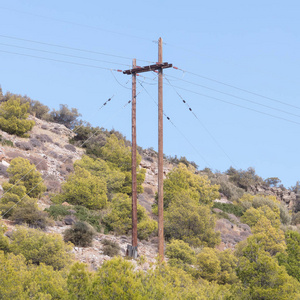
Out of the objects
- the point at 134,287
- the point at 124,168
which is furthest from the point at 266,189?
the point at 134,287

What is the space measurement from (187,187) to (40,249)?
67.8ft

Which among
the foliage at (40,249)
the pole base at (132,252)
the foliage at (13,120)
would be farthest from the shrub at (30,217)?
the foliage at (13,120)

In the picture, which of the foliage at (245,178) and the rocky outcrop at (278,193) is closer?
the rocky outcrop at (278,193)

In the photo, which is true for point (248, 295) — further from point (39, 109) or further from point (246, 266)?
point (39, 109)

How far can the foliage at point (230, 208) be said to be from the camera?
4595 cm

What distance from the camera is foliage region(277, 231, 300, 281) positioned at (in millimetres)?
19094

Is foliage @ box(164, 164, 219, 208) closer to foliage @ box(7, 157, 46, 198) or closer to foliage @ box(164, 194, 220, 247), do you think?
foliage @ box(164, 194, 220, 247)

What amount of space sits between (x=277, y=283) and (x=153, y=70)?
414 inches

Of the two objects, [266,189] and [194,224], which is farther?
[266,189]

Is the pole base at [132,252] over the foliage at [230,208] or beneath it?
beneath

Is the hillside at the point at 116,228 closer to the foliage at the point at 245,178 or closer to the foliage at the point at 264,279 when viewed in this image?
the foliage at the point at 264,279

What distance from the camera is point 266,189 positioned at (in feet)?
213

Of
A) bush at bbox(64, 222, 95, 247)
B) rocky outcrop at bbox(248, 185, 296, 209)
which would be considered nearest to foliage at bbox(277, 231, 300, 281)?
bush at bbox(64, 222, 95, 247)

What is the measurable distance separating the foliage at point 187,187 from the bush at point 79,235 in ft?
39.4
